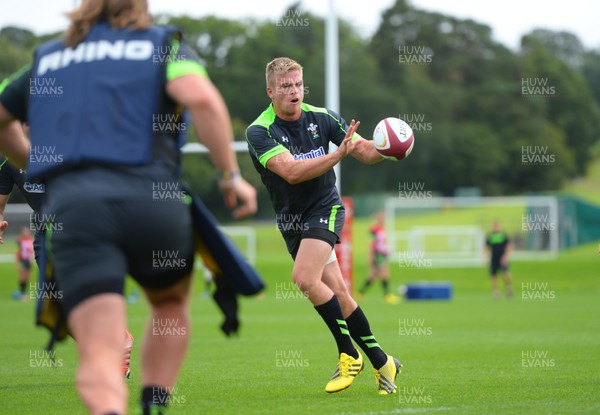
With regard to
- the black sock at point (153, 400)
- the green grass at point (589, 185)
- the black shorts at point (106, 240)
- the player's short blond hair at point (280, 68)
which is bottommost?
the black sock at point (153, 400)

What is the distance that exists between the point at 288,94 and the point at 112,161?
155 inches

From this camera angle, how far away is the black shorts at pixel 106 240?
386cm

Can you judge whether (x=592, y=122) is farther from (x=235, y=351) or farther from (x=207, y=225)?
(x=207, y=225)

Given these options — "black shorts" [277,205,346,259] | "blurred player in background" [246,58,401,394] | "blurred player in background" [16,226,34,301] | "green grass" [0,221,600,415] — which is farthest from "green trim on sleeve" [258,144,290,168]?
"blurred player in background" [16,226,34,301]

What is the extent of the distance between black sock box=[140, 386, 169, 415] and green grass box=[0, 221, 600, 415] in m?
2.15

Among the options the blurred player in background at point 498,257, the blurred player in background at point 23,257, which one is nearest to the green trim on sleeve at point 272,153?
the blurred player in background at point 23,257

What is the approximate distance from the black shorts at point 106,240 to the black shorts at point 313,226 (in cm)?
365

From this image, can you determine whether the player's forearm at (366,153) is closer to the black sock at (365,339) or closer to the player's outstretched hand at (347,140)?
the player's outstretched hand at (347,140)

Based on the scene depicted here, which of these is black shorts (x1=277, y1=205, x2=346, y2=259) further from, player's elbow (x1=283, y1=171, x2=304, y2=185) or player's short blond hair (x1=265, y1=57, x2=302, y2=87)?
player's short blond hair (x1=265, y1=57, x2=302, y2=87)

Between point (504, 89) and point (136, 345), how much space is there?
267 feet

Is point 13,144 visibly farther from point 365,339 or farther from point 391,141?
Result: point 365,339

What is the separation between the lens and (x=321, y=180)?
25.9 ft

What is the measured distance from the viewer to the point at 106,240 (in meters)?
3.90

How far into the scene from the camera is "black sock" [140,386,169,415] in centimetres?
441
